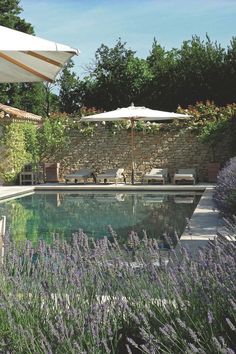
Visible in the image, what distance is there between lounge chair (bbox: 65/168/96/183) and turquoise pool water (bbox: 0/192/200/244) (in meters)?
1.55

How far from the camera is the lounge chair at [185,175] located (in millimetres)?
17344

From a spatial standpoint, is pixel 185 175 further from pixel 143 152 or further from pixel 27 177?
pixel 27 177

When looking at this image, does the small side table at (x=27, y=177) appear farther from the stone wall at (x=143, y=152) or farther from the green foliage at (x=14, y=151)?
the stone wall at (x=143, y=152)

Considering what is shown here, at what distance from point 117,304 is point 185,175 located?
14813 mm

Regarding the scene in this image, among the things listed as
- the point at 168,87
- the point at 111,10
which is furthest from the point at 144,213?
the point at 168,87

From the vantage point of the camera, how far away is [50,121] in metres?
19.8

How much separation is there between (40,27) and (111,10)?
19643 mm

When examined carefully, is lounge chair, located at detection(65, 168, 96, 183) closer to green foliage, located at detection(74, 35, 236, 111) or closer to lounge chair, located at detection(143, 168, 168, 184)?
lounge chair, located at detection(143, 168, 168, 184)

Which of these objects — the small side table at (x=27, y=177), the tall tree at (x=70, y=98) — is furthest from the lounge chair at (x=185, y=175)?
the tall tree at (x=70, y=98)

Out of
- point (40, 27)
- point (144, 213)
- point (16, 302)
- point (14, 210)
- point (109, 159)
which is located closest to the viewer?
point (16, 302)

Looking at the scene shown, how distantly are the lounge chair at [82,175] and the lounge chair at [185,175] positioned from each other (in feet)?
9.46

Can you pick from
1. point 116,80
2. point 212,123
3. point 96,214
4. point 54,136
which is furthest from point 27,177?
point 116,80

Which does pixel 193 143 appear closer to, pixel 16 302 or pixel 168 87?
pixel 168 87

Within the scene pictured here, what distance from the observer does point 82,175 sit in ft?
59.5
